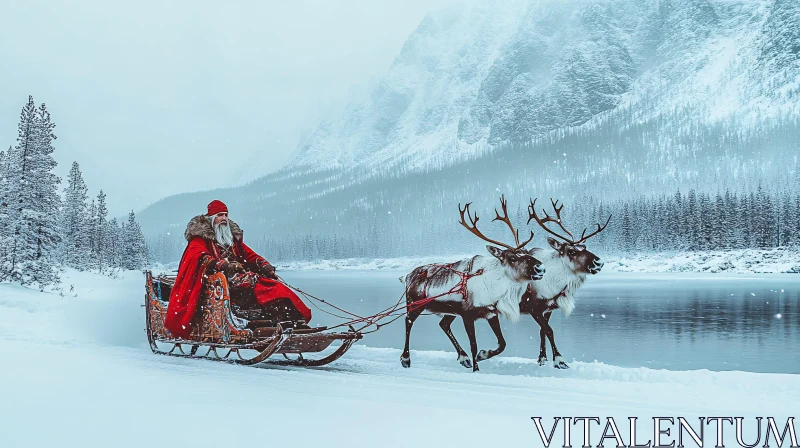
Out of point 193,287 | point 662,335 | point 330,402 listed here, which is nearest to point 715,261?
point 662,335

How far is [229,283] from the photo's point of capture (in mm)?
9391

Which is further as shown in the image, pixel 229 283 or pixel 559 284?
pixel 559 284

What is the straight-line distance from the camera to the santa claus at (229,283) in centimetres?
912

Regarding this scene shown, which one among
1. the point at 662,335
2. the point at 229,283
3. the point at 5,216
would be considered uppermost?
the point at 5,216

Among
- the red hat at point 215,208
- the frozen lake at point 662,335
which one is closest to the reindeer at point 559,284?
the frozen lake at point 662,335

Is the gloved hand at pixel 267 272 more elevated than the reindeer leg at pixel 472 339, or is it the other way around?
the gloved hand at pixel 267 272

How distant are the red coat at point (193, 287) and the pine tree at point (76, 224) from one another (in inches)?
1645

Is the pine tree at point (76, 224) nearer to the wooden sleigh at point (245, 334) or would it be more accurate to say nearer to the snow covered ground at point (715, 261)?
the wooden sleigh at point (245, 334)

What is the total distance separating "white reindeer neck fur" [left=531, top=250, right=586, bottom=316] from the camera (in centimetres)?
1065

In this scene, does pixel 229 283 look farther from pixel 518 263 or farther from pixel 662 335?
pixel 662 335

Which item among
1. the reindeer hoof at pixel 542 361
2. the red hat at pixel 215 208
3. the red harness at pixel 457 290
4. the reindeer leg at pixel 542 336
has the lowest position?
the reindeer hoof at pixel 542 361

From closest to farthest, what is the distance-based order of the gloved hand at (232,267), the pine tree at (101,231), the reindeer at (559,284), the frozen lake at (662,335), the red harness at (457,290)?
the gloved hand at (232,267), the red harness at (457,290), the reindeer at (559,284), the frozen lake at (662,335), the pine tree at (101,231)

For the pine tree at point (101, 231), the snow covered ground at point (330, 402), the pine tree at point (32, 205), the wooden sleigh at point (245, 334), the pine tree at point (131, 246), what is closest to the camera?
the snow covered ground at point (330, 402)

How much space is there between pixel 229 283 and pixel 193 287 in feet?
1.67
